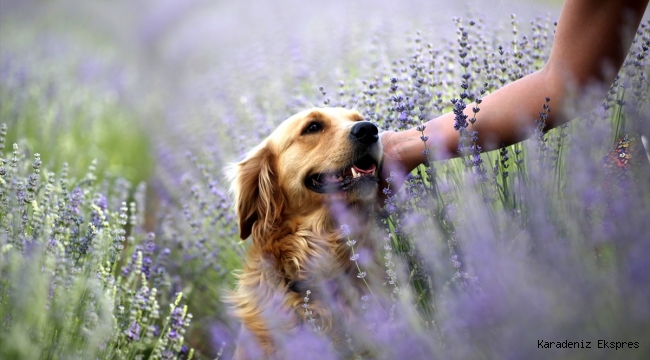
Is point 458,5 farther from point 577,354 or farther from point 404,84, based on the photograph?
point 577,354

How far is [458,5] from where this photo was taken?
5.68 metres

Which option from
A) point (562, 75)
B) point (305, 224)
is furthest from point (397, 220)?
point (562, 75)

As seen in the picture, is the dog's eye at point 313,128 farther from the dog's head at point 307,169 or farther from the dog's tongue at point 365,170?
the dog's tongue at point 365,170

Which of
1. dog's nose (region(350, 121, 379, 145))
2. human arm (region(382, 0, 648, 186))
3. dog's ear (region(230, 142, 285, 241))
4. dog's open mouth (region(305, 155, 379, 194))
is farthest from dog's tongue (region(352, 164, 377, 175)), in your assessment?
dog's ear (region(230, 142, 285, 241))

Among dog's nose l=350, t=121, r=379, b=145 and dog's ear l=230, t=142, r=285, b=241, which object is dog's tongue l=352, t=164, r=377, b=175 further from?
dog's ear l=230, t=142, r=285, b=241

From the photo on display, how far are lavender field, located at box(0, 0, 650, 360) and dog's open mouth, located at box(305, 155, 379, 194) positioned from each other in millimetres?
178

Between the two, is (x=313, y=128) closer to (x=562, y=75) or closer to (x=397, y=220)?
(x=397, y=220)

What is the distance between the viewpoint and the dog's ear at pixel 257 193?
278 centimetres

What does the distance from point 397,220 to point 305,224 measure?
669 millimetres

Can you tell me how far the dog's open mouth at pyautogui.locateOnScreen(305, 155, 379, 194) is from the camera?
255 cm

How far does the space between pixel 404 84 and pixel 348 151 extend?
0.82m

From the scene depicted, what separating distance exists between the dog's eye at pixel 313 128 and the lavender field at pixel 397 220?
0.56 feet

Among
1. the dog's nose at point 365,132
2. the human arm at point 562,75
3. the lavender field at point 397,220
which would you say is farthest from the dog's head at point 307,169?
the human arm at point 562,75

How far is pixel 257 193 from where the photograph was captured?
2902 millimetres
